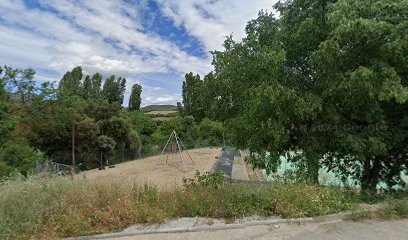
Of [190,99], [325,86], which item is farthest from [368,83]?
[190,99]

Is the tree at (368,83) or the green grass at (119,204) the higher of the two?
the tree at (368,83)

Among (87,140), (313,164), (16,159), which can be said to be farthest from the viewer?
(87,140)

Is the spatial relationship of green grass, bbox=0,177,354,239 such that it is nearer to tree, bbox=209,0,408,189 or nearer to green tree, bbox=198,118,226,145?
tree, bbox=209,0,408,189

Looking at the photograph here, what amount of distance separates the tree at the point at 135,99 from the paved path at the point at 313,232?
47.4 metres

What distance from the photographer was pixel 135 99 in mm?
50031

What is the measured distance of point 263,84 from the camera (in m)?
6.48

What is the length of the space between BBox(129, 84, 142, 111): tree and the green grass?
4584 centimetres

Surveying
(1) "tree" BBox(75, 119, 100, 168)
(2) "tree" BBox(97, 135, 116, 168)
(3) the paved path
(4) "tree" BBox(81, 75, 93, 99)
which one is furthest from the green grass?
(4) "tree" BBox(81, 75, 93, 99)

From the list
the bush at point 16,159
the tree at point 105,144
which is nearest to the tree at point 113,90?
the tree at point 105,144

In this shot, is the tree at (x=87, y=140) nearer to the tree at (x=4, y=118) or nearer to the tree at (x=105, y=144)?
the tree at (x=105, y=144)

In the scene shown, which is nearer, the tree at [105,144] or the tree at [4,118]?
the tree at [4,118]

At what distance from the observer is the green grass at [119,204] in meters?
4.15

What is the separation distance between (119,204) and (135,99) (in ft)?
154

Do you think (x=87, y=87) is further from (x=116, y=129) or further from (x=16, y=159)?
(x=16, y=159)
